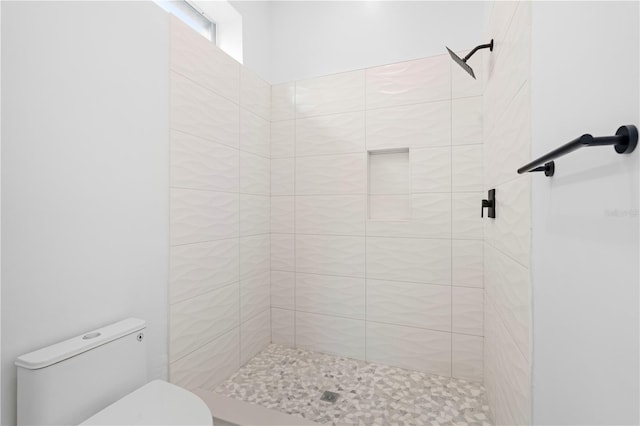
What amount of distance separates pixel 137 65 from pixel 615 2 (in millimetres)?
1680

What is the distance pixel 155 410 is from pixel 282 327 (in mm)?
1410

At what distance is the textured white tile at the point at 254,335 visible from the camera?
7.22 feet

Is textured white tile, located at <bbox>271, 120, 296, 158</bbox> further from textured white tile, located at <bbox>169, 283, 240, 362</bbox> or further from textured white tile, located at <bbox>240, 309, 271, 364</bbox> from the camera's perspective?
textured white tile, located at <bbox>240, 309, 271, 364</bbox>

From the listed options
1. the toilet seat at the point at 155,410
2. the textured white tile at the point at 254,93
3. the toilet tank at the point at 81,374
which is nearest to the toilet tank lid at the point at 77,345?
the toilet tank at the point at 81,374

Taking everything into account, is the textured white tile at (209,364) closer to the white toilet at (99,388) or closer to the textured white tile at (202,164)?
the white toilet at (99,388)

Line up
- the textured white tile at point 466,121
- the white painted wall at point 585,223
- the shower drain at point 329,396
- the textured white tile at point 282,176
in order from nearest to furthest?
the white painted wall at point 585,223 < the shower drain at point 329,396 < the textured white tile at point 466,121 < the textured white tile at point 282,176

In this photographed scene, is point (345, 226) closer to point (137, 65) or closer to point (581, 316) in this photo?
point (137, 65)

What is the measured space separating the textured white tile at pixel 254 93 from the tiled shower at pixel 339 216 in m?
0.01

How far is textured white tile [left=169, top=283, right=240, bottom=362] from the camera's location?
1.67 meters

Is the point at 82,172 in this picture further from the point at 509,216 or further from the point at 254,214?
the point at 509,216

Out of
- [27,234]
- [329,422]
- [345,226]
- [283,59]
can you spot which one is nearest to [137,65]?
[27,234]

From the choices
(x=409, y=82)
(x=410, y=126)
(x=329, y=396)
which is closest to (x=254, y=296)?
(x=329, y=396)

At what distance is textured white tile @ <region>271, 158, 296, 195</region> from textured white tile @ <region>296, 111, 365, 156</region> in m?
0.12

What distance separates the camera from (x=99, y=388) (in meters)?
1.18
